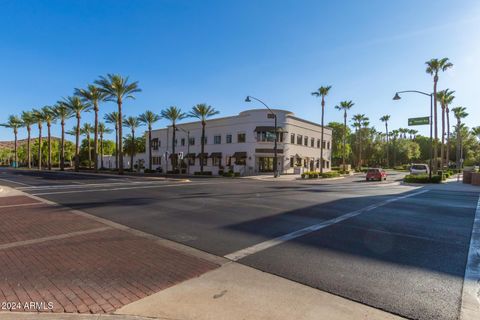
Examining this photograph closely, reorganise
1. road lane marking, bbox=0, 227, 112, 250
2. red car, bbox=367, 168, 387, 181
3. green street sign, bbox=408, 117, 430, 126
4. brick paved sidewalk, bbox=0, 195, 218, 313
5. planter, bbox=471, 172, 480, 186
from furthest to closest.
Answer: red car, bbox=367, 168, 387, 181 → planter, bbox=471, 172, 480, 186 → green street sign, bbox=408, 117, 430, 126 → road lane marking, bbox=0, 227, 112, 250 → brick paved sidewalk, bbox=0, 195, 218, 313

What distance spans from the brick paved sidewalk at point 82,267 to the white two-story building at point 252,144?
33075 millimetres

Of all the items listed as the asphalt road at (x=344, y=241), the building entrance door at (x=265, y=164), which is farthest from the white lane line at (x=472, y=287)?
the building entrance door at (x=265, y=164)

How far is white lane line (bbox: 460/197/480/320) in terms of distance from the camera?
3.68 meters

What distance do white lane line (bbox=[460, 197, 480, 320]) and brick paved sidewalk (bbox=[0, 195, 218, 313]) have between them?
3.78 meters

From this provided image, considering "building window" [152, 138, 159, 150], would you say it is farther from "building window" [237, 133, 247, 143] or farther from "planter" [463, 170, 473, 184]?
"planter" [463, 170, 473, 184]

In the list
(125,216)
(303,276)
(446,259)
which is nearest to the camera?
(303,276)

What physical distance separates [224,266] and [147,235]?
10.0 feet

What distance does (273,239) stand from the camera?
7.06 metres

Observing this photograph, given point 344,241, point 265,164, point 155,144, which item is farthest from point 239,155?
point 344,241

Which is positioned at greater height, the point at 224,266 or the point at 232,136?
the point at 232,136

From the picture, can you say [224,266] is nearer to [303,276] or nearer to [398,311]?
[303,276]

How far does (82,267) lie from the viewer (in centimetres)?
505


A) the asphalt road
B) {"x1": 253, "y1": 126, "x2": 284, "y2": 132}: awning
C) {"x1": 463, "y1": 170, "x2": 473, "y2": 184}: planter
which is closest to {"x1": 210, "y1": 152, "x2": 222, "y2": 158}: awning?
{"x1": 253, "y1": 126, "x2": 284, "y2": 132}: awning

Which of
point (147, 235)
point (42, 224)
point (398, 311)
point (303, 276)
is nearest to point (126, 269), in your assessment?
point (147, 235)
